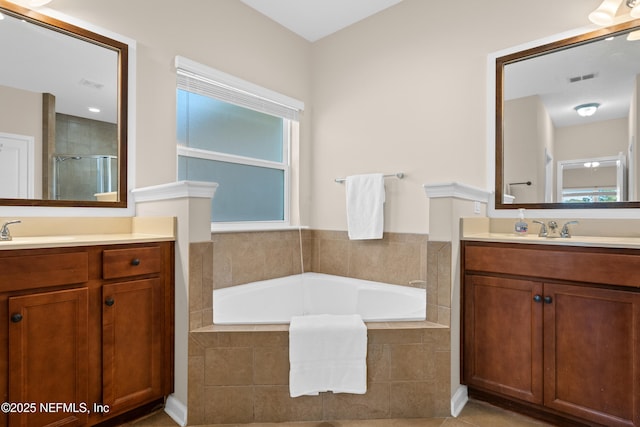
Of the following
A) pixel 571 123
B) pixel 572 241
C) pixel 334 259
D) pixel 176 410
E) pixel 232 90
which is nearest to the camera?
pixel 572 241

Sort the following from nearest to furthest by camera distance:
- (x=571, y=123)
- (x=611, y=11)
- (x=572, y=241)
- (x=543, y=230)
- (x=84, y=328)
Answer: (x=84, y=328) → (x=572, y=241) → (x=611, y=11) → (x=543, y=230) → (x=571, y=123)

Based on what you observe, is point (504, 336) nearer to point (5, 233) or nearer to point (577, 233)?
point (577, 233)

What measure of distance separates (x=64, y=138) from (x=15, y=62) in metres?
0.39

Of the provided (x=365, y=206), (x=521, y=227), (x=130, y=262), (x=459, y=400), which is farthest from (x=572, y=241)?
(x=130, y=262)

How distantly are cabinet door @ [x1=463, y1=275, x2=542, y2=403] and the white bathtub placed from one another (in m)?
0.33

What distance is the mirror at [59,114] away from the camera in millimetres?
1654

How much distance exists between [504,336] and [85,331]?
1992 mm

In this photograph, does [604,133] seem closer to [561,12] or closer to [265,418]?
[561,12]

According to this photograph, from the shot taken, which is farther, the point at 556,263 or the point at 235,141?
the point at 235,141

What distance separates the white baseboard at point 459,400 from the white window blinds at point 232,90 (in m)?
2.36

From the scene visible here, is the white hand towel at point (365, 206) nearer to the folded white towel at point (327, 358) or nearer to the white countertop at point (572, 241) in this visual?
the white countertop at point (572, 241)

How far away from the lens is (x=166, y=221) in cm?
179

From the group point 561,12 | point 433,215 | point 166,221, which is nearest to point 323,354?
point 433,215

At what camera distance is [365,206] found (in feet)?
8.85
